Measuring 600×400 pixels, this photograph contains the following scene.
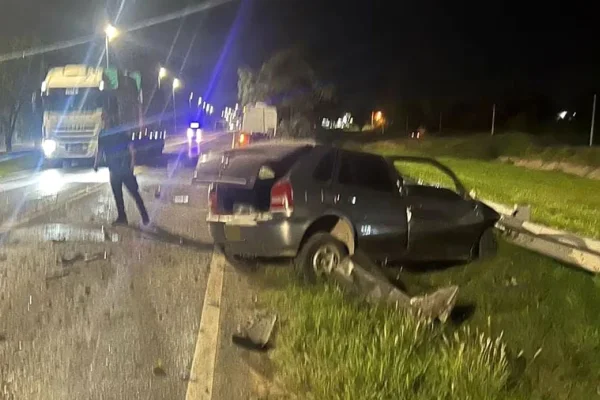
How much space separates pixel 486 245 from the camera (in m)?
9.28

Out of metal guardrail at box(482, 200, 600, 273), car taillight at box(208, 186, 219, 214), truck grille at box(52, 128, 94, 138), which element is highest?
truck grille at box(52, 128, 94, 138)

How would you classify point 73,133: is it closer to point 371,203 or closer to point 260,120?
point 260,120

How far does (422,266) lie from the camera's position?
30.3 feet

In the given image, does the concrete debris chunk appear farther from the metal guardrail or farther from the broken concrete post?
the metal guardrail

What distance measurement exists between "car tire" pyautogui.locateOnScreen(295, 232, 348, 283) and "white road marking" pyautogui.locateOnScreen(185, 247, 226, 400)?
0.93 metres

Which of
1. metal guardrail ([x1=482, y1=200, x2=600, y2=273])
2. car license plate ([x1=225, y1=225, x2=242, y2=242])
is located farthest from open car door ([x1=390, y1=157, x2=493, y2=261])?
car license plate ([x1=225, y1=225, x2=242, y2=242])

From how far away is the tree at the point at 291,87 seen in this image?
170ft

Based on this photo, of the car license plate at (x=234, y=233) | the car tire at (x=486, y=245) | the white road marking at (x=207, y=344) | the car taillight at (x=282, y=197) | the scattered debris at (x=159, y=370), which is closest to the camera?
the white road marking at (x=207, y=344)

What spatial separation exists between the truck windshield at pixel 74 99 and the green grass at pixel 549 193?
11.1m

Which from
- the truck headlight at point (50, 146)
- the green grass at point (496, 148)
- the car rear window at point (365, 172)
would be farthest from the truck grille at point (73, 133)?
the green grass at point (496, 148)

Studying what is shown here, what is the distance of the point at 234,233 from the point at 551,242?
159 inches

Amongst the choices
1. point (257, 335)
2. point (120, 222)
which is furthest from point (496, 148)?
point (257, 335)

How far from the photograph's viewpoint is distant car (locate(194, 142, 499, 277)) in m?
7.93

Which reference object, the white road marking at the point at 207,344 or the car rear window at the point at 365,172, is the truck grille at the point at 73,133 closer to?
the white road marking at the point at 207,344
